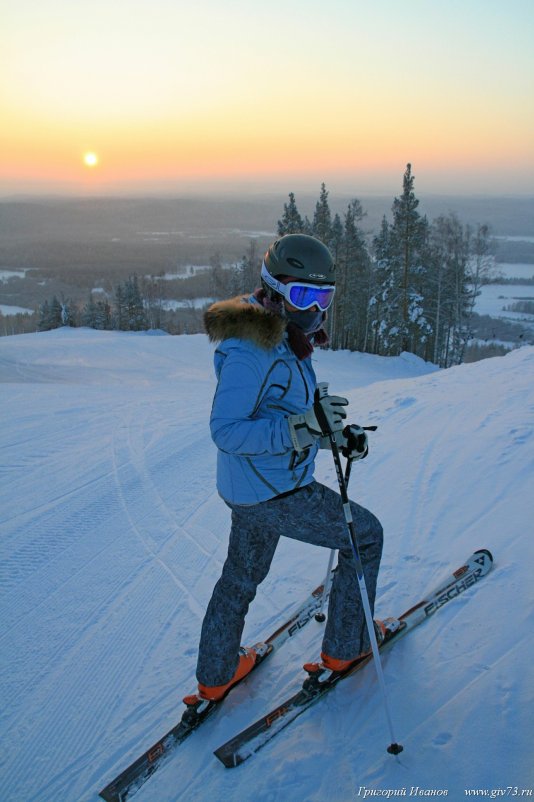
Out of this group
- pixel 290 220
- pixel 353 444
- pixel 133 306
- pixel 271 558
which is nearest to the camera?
pixel 353 444

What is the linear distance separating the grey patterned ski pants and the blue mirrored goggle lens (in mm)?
977

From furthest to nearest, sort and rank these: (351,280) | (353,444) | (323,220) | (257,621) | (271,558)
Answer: (351,280)
(323,220)
(257,621)
(271,558)
(353,444)

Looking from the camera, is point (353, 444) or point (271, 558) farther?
point (271, 558)

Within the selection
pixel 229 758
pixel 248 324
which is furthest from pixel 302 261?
pixel 229 758

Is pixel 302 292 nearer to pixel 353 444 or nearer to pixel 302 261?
pixel 302 261

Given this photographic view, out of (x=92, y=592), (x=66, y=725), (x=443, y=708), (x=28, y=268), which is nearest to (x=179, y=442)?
(x=92, y=592)

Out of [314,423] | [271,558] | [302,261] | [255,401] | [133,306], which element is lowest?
[271,558]

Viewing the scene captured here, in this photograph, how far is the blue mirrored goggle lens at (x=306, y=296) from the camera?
2640 mm

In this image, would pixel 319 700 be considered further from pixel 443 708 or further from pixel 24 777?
pixel 24 777

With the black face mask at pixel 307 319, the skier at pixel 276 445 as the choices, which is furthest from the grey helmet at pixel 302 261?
the black face mask at pixel 307 319

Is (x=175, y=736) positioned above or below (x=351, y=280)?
below

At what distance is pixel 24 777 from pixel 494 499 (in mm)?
4269

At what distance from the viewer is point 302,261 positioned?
264 centimetres

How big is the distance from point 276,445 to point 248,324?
60 cm
